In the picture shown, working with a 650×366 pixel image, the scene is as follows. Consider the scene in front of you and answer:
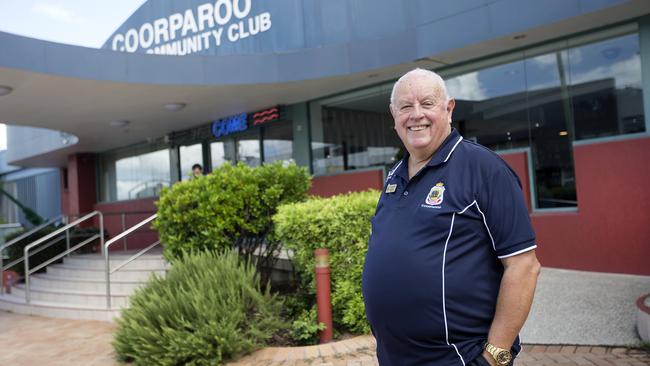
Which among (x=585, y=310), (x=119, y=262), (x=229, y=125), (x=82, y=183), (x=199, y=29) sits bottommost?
(x=585, y=310)

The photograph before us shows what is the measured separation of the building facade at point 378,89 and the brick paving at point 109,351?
3.18 meters

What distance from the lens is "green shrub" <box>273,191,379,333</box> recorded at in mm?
5008

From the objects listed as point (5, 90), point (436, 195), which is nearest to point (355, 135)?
point (5, 90)

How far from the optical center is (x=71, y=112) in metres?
10.9

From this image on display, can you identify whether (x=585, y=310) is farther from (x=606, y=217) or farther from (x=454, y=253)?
(x=454, y=253)

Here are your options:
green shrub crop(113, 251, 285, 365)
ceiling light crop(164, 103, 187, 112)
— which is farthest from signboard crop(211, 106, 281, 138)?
green shrub crop(113, 251, 285, 365)

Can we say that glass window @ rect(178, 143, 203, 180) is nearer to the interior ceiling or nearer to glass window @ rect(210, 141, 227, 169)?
glass window @ rect(210, 141, 227, 169)

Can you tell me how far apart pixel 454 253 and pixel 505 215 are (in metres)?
0.21

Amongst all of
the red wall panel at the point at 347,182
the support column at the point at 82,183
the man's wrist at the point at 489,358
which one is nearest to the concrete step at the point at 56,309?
the red wall panel at the point at 347,182

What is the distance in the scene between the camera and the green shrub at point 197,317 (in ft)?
14.8

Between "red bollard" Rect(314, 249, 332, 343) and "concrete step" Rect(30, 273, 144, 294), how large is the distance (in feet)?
11.7

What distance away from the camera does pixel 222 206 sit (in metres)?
6.18

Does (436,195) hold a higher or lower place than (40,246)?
higher

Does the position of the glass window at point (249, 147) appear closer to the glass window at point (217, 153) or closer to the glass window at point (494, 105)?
the glass window at point (217, 153)
